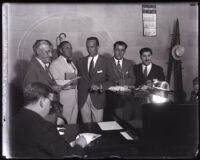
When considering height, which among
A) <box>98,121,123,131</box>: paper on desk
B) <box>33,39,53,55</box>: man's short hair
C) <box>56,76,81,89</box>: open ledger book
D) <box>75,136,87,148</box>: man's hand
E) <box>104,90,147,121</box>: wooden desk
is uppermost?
<box>33,39,53,55</box>: man's short hair

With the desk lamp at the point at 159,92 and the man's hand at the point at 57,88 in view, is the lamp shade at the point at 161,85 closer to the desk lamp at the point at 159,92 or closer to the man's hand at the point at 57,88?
the desk lamp at the point at 159,92

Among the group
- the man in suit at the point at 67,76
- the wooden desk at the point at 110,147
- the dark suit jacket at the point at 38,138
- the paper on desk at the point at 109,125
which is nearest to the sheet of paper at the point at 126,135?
the wooden desk at the point at 110,147

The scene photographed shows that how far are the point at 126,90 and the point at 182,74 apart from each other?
1.73 ft

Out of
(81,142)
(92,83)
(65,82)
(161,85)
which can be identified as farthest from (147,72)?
(81,142)

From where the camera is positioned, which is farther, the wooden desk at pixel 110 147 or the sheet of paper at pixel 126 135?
the sheet of paper at pixel 126 135

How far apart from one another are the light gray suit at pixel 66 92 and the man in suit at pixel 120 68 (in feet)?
1.15

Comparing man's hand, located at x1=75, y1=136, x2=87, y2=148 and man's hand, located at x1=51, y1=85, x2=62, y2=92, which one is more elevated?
man's hand, located at x1=51, y1=85, x2=62, y2=92

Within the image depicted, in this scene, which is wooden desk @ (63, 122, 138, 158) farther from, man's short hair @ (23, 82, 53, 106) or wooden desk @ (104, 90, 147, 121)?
man's short hair @ (23, 82, 53, 106)

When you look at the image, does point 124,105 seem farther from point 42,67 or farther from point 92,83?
point 42,67

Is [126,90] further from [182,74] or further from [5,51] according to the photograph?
[5,51]

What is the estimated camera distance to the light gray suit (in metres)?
1.95

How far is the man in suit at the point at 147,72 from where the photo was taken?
198 cm

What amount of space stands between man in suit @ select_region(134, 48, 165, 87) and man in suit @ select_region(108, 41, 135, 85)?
6 centimetres

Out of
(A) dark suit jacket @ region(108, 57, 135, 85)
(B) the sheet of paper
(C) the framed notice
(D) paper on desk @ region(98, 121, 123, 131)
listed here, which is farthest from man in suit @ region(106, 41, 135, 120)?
(B) the sheet of paper
